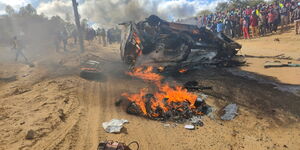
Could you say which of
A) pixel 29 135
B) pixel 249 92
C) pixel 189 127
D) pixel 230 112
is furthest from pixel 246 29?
pixel 29 135

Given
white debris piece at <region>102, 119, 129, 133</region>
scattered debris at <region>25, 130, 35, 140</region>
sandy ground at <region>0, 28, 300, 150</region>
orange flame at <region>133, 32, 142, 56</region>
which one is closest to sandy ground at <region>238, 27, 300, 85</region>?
sandy ground at <region>0, 28, 300, 150</region>

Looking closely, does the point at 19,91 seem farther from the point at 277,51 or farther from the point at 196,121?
the point at 277,51

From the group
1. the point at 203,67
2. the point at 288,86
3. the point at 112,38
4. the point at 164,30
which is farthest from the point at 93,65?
the point at 112,38

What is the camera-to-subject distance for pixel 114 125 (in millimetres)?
5289

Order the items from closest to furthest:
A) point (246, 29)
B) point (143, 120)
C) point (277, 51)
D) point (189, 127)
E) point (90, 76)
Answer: point (189, 127) < point (143, 120) < point (90, 76) < point (277, 51) < point (246, 29)

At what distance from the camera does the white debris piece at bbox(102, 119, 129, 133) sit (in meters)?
5.09

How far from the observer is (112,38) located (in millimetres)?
27422

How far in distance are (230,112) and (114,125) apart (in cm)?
303

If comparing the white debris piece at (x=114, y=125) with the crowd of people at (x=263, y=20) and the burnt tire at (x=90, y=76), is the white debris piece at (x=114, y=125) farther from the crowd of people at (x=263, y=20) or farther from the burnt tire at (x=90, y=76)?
the crowd of people at (x=263, y=20)

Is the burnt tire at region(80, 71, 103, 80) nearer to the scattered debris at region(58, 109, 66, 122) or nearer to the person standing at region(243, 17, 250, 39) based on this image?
the scattered debris at region(58, 109, 66, 122)

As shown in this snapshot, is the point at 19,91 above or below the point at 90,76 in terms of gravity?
below

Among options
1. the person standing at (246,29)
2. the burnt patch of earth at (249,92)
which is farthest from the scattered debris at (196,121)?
the person standing at (246,29)

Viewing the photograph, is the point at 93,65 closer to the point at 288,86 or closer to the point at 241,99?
the point at 241,99

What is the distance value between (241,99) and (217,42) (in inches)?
194
